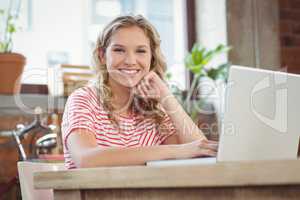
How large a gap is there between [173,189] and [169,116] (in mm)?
957

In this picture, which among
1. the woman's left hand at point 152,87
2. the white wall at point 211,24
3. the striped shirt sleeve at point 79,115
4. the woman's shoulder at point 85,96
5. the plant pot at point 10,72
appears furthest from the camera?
the white wall at point 211,24

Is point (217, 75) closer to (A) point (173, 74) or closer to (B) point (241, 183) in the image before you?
(A) point (173, 74)

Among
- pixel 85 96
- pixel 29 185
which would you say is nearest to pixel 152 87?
pixel 85 96

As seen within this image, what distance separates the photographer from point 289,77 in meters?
1.43

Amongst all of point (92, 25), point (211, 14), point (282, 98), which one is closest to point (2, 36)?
point (92, 25)

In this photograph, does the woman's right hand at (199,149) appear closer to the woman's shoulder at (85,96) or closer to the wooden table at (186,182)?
the wooden table at (186,182)

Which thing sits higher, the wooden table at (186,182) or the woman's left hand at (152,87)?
the woman's left hand at (152,87)

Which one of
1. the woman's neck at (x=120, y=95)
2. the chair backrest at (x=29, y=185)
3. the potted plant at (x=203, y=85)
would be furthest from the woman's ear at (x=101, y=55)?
the potted plant at (x=203, y=85)

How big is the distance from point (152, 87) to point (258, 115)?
0.73 metres

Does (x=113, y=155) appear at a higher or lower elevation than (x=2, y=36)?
lower

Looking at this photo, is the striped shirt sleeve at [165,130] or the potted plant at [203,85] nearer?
the striped shirt sleeve at [165,130]

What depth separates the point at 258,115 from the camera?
4.54ft

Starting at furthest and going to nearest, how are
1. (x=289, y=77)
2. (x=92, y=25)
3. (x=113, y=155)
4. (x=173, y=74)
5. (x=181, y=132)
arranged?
1. (x=173, y=74)
2. (x=92, y=25)
3. (x=181, y=132)
4. (x=113, y=155)
5. (x=289, y=77)

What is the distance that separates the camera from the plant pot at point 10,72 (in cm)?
292
